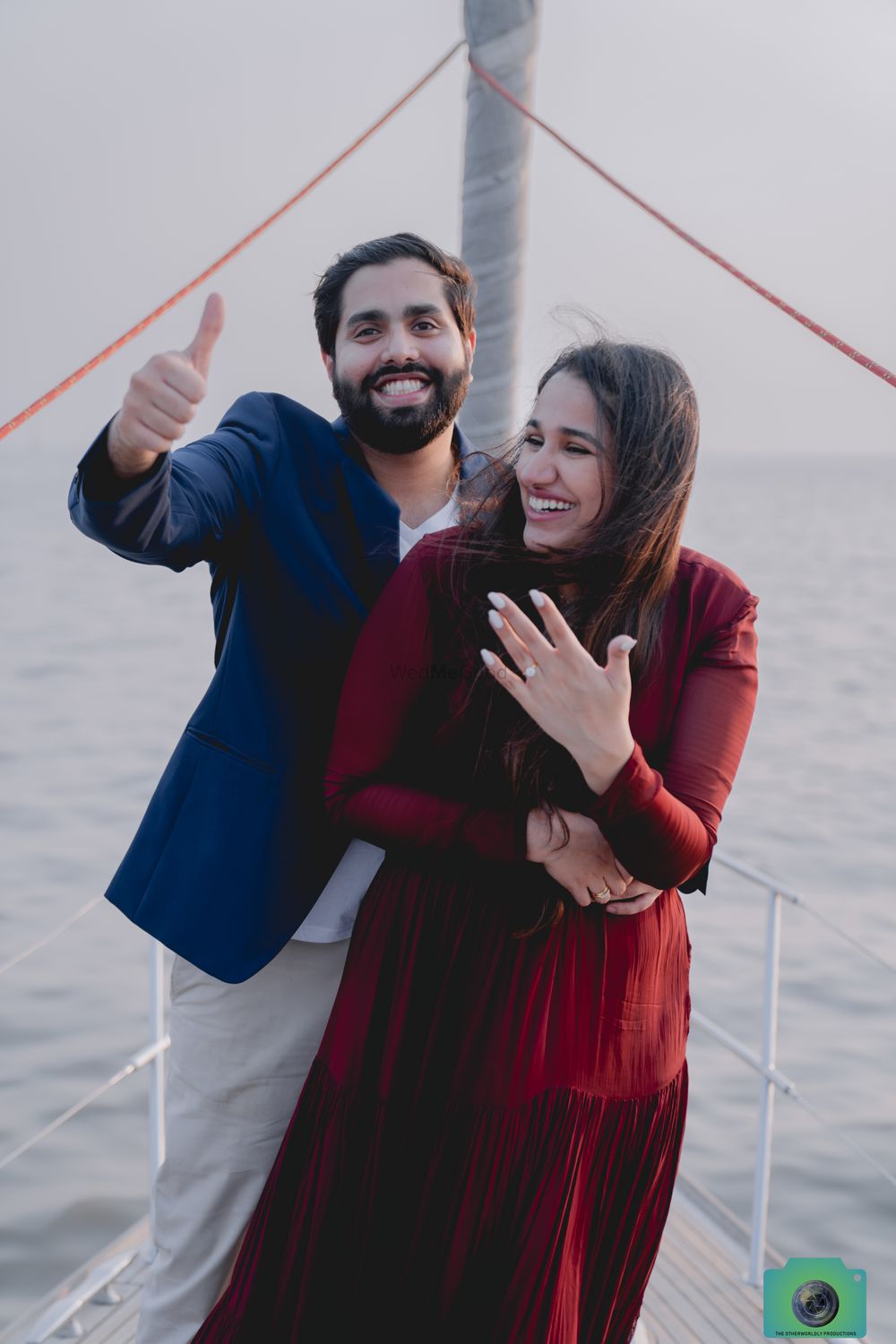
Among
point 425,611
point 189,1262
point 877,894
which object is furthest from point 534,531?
point 877,894

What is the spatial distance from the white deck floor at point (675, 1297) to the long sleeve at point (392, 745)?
4.29 feet

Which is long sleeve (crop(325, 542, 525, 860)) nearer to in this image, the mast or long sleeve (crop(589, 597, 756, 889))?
long sleeve (crop(589, 597, 756, 889))

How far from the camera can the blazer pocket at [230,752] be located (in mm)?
1742

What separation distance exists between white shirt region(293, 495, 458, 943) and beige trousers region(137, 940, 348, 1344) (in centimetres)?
4

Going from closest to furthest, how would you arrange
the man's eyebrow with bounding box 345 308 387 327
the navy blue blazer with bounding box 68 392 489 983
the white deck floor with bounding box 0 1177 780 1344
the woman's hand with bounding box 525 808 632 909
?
the woman's hand with bounding box 525 808 632 909
the navy blue blazer with bounding box 68 392 489 983
the man's eyebrow with bounding box 345 308 387 327
the white deck floor with bounding box 0 1177 780 1344

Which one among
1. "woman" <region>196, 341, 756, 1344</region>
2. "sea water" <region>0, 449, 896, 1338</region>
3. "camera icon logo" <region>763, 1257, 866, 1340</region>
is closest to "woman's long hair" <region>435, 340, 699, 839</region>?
"woman" <region>196, 341, 756, 1344</region>

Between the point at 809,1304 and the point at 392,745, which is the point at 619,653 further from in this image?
the point at 809,1304

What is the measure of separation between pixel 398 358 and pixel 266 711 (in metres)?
0.52

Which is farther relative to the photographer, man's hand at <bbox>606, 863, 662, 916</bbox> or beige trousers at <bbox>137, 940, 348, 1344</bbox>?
beige trousers at <bbox>137, 940, 348, 1344</bbox>

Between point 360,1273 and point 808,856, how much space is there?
11.1 m

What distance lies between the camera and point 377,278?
1893mm

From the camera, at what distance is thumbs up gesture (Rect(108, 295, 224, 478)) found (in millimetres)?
1359

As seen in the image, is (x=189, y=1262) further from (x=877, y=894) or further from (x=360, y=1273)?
(x=877, y=894)

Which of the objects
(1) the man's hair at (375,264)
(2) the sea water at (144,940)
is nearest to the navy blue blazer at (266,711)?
(1) the man's hair at (375,264)
